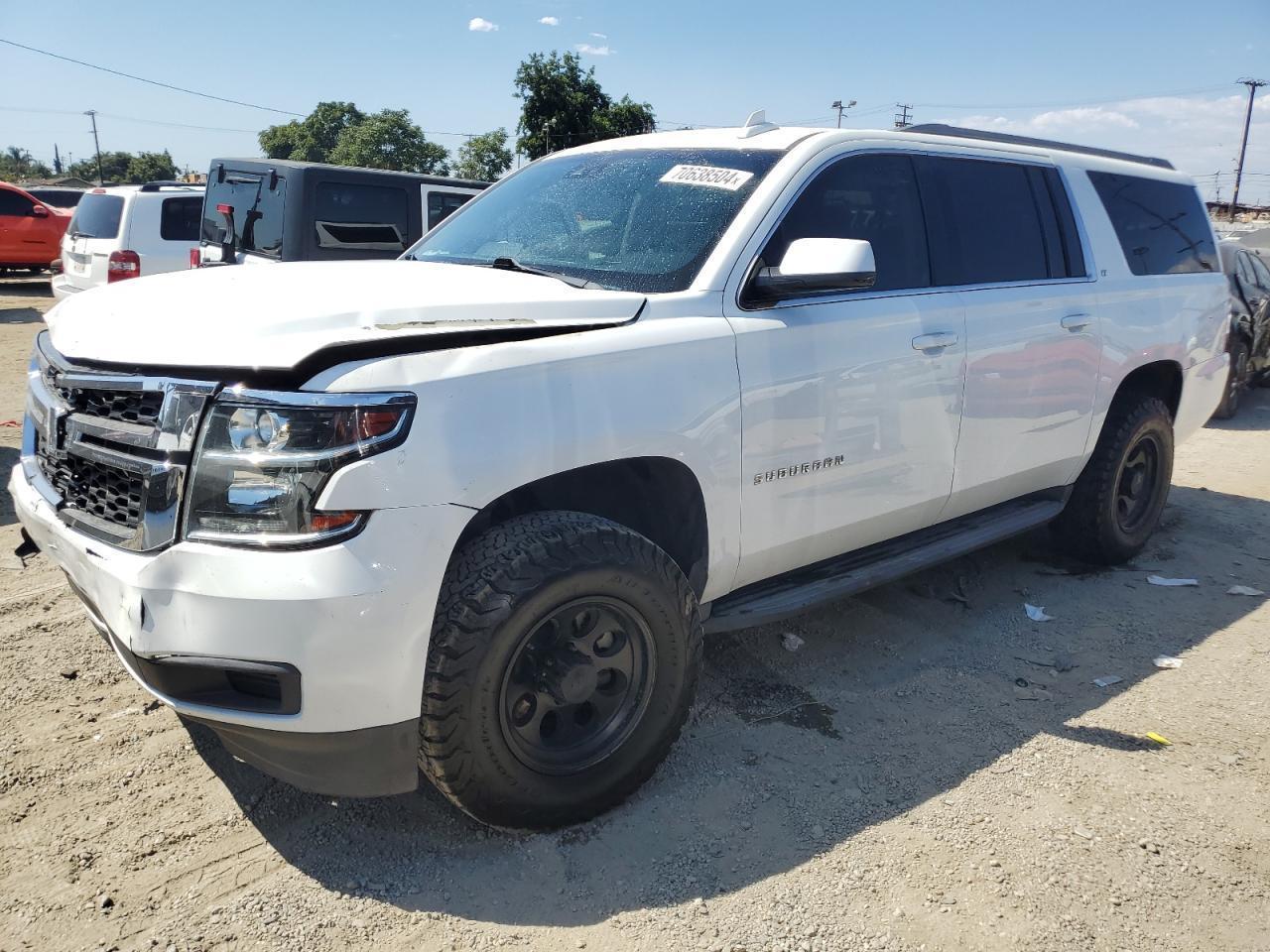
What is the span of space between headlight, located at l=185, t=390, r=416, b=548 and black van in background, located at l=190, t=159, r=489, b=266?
6094mm

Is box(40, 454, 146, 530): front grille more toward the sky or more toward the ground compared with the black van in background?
more toward the ground

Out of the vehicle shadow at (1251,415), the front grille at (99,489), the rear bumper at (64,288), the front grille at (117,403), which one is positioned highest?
the rear bumper at (64,288)

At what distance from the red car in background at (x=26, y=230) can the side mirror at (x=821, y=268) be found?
1828 centimetres

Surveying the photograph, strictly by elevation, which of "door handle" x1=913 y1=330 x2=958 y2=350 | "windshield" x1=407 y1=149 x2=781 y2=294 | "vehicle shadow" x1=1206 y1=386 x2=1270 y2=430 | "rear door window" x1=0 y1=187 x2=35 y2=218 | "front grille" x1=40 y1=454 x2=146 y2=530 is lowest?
"vehicle shadow" x1=1206 y1=386 x2=1270 y2=430

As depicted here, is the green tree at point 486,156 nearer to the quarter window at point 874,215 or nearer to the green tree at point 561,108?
the green tree at point 561,108

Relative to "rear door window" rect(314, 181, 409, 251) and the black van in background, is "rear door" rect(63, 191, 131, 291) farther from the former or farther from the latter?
"rear door window" rect(314, 181, 409, 251)

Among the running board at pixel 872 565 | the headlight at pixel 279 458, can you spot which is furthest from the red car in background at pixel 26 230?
the headlight at pixel 279 458

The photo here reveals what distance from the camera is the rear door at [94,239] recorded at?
1072 cm

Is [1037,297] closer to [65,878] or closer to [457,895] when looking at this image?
[457,895]

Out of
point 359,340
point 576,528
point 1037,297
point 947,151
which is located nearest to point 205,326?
point 359,340

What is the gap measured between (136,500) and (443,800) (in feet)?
4.06

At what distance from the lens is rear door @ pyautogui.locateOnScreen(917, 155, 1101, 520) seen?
3.85m

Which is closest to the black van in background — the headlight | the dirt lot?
the dirt lot

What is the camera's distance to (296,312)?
240 cm
